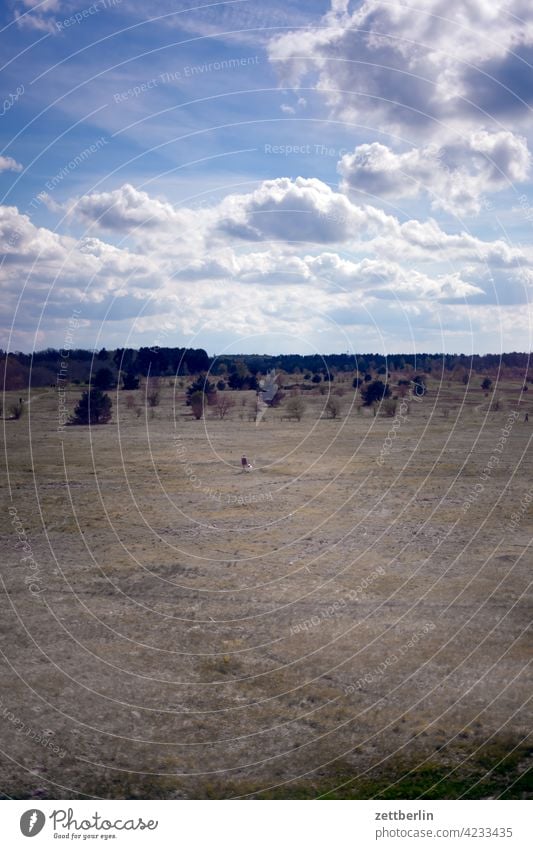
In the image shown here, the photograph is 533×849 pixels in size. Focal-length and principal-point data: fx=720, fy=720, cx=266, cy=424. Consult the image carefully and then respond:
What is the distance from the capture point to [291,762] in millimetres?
13805

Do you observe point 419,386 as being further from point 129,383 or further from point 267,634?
point 267,634

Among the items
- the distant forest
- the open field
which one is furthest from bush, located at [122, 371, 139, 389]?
the open field

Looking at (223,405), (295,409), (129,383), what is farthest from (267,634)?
(129,383)

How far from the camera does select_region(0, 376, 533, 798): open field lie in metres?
13.7

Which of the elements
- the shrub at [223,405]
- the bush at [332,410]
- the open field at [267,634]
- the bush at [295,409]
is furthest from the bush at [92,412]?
the open field at [267,634]

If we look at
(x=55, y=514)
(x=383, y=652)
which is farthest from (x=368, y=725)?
(x=55, y=514)

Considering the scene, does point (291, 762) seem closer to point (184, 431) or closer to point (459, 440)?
point (459, 440)

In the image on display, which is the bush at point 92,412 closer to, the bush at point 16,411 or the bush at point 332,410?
the bush at point 16,411

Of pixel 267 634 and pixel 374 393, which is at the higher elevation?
pixel 374 393

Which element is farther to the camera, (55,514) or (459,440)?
(459,440)

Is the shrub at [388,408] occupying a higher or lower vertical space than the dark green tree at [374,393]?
lower

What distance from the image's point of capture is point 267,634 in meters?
19.4

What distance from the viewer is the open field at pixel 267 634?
13719mm

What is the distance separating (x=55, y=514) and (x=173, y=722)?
1846 cm
